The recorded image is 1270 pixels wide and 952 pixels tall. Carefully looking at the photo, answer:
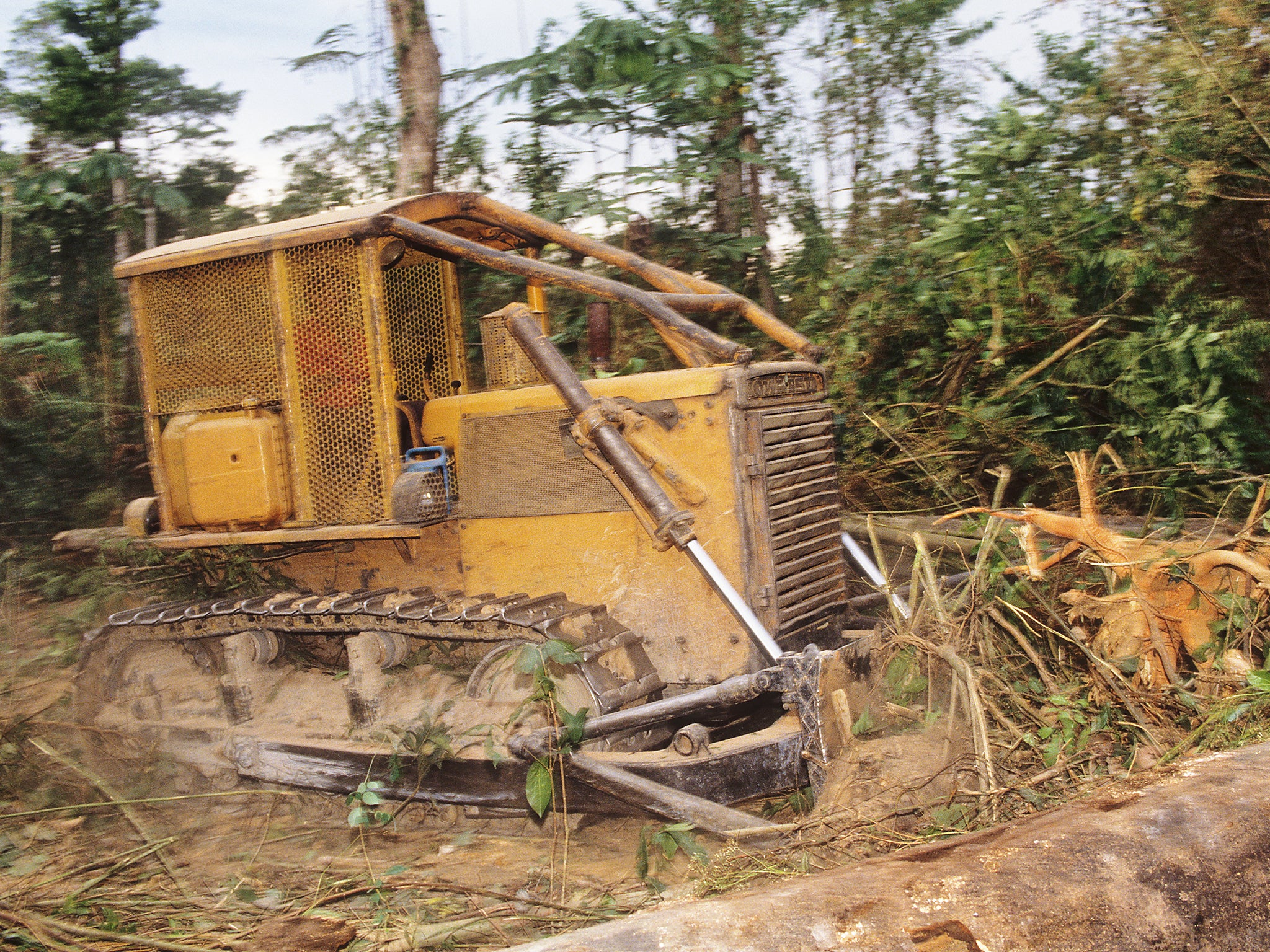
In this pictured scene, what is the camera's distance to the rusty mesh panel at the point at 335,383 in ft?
15.0

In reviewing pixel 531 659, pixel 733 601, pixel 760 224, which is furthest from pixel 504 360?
pixel 760 224

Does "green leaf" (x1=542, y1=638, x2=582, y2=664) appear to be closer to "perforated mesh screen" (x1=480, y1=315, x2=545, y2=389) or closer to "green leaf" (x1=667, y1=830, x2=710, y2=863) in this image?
"green leaf" (x1=667, y1=830, x2=710, y2=863)

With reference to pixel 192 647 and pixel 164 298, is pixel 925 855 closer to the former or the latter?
pixel 192 647

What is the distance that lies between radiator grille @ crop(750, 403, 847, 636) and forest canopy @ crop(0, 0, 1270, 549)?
1.29m

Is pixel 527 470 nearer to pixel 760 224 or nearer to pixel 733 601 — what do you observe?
pixel 733 601

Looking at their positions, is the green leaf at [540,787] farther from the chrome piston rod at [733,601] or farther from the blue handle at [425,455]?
the blue handle at [425,455]

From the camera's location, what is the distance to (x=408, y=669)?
4.77m

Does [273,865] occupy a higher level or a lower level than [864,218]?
lower

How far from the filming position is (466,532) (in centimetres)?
470

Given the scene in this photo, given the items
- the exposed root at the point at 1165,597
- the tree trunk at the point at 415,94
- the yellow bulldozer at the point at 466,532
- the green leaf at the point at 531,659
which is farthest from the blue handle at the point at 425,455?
the tree trunk at the point at 415,94

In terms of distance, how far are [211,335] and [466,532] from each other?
1686 millimetres

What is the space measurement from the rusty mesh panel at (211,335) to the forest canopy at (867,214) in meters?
2.41

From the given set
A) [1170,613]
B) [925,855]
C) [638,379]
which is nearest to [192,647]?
[638,379]

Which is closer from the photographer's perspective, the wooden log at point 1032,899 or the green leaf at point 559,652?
the wooden log at point 1032,899
